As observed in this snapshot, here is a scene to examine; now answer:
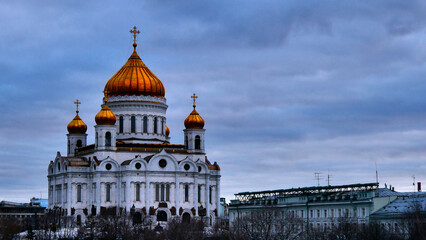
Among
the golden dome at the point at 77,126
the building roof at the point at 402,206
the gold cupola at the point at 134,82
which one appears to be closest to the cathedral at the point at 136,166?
the gold cupola at the point at 134,82

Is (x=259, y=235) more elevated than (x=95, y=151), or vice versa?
(x=95, y=151)

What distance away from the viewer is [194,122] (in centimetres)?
9050

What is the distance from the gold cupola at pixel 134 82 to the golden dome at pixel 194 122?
14.0 ft

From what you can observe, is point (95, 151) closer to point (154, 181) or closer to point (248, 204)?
point (154, 181)

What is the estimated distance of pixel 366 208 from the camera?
6994 cm

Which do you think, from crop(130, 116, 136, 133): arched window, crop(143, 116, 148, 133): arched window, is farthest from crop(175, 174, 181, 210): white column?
crop(130, 116, 136, 133): arched window

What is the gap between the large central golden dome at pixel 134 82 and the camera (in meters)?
91.2

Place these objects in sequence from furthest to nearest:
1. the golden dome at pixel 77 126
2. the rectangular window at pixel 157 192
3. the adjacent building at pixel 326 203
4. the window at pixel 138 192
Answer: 1. the golden dome at pixel 77 126
2. the rectangular window at pixel 157 192
3. the window at pixel 138 192
4. the adjacent building at pixel 326 203

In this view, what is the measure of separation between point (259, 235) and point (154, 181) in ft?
62.7

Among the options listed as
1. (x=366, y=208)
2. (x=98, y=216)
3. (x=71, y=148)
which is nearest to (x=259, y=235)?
(x=366, y=208)

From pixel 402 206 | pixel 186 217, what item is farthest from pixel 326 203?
pixel 186 217

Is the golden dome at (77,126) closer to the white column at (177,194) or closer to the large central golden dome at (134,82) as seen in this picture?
the large central golden dome at (134,82)

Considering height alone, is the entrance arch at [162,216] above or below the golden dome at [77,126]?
below

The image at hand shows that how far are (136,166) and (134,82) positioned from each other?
10.7 meters
